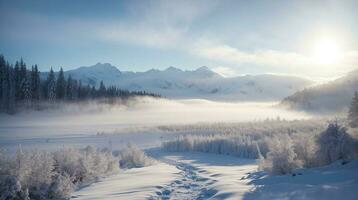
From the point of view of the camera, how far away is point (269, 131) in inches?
2430

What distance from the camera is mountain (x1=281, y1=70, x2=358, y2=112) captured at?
498 ft

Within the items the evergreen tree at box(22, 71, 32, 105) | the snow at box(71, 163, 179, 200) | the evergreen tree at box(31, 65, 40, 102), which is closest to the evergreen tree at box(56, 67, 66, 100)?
the evergreen tree at box(31, 65, 40, 102)

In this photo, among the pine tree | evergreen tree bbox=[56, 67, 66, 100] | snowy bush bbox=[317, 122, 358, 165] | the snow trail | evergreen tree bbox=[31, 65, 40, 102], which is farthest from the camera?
evergreen tree bbox=[56, 67, 66, 100]

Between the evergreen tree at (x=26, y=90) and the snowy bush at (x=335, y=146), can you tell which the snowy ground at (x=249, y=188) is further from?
the evergreen tree at (x=26, y=90)

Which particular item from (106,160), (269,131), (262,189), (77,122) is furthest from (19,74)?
(262,189)

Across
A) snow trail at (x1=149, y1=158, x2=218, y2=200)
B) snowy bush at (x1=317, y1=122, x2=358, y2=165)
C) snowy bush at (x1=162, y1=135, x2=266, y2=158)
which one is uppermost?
snowy bush at (x1=317, y1=122, x2=358, y2=165)

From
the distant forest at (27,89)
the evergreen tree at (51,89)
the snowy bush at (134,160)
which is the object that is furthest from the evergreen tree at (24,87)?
the snowy bush at (134,160)

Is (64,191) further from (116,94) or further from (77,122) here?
(116,94)

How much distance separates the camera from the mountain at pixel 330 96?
151750 mm

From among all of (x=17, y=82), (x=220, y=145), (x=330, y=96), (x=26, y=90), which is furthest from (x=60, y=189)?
(x=330, y=96)

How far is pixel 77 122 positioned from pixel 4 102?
17606mm

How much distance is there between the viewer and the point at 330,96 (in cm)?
16000

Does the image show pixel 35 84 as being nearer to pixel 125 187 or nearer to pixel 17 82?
pixel 17 82

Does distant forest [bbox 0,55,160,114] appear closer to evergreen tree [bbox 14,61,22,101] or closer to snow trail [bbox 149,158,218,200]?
evergreen tree [bbox 14,61,22,101]
